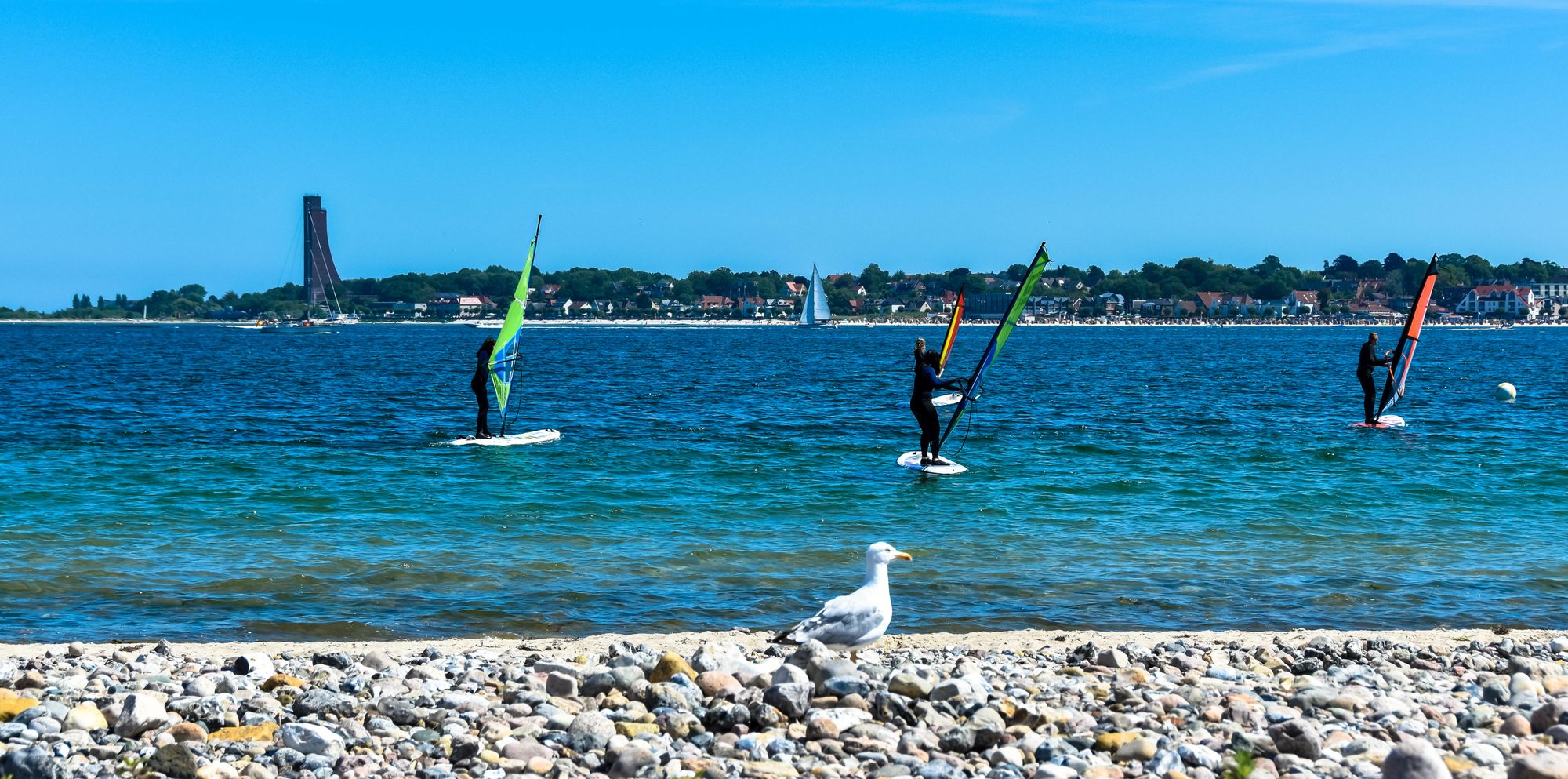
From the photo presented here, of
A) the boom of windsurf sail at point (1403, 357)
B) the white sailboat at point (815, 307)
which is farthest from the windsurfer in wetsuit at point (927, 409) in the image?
the white sailboat at point (815, 307)

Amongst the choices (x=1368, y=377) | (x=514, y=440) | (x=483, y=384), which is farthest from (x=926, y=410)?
(x=1368, y=377)

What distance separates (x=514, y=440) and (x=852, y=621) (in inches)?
625

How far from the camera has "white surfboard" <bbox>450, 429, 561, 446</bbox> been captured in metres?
23.3

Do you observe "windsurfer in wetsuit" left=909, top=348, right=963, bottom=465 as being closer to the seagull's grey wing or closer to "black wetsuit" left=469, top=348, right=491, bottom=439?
"black wetsuit" left=469, top=348, right=491, bottom=439

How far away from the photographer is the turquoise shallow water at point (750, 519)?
11.3 m

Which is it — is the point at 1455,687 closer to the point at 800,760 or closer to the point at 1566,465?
the point at 800,760

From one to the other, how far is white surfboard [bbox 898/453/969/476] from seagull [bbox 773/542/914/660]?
36.0ft

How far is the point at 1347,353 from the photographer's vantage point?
92.1 meters

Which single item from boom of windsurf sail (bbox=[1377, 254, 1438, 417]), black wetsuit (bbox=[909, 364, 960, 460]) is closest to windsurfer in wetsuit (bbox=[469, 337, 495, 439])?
black wetsuit (bbox=[909, 364, 960, 460])

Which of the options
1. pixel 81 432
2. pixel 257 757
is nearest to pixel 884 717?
pixel 257 757

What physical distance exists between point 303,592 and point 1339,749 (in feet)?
27.0

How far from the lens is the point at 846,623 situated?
849 centimetres

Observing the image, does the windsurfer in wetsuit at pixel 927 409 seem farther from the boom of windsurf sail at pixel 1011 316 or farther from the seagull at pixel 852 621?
the seagull at pixel 852 621

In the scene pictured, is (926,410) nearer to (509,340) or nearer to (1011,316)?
(1011,316)
